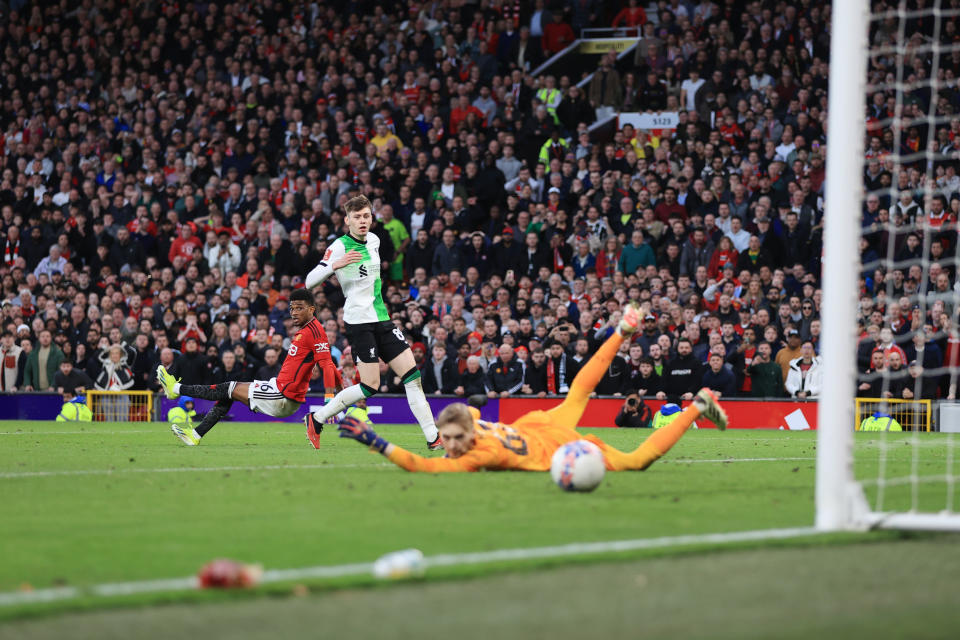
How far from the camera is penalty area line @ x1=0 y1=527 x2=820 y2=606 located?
470 centimetres

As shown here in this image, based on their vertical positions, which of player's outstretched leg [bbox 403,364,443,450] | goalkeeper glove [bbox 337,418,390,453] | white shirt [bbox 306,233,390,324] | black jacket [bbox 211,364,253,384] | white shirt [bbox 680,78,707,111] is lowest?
black jacket [bbox 211,364,253,384]

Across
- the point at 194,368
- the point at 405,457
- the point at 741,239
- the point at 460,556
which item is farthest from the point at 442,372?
the point at 460,556

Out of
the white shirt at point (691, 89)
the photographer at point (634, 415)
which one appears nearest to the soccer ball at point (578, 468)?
the photographer at point (634, 415)

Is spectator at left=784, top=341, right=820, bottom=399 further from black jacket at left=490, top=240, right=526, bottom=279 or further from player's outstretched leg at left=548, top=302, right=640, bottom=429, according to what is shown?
player's outstretched leg at left=548, top=302, right=640, bottom=429

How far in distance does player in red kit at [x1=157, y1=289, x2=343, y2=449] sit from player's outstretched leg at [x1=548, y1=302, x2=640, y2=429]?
15.1ft

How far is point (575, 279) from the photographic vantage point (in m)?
22.2

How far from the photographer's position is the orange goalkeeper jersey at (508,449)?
888 cm

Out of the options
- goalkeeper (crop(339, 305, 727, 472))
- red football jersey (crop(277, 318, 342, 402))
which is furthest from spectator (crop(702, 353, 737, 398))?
goalkeeper (crop(339, 305, 727, 472))

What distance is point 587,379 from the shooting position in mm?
8867

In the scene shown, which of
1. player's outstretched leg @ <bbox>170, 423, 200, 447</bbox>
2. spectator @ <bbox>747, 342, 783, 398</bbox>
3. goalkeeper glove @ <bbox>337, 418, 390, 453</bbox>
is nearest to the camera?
goalkeeper glove @ <bbox>337, 418, 390, 453</bbox>

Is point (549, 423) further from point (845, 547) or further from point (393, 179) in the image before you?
point (393, 179)

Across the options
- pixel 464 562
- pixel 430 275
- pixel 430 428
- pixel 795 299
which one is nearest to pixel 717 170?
pixel 795 299

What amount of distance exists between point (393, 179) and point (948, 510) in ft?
62.3

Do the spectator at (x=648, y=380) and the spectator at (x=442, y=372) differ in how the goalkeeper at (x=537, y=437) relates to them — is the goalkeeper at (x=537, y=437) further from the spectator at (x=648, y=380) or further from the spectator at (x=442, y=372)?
the spectator at (x=442, y=372)
